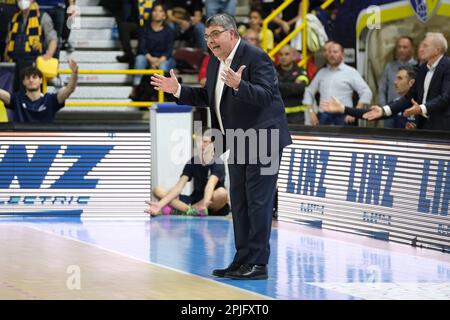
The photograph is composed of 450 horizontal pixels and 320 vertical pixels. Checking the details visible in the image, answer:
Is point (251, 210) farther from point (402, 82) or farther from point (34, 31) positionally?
point (34, 31)

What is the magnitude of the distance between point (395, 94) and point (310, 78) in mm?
2409

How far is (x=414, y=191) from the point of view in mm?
13258

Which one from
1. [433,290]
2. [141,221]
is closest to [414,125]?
[141,221]

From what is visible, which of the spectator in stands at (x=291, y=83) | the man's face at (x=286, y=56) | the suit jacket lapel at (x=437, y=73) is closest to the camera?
the suit jacket lapel at (x=437, y=73)

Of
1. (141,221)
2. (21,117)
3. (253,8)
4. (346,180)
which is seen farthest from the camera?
(253,8)

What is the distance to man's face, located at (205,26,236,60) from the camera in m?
10.4

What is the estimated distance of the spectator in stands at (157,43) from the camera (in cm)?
1931

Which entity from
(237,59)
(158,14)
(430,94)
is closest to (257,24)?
(158,14)

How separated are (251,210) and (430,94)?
4203mm

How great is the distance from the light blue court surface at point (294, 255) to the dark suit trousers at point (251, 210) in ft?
0.97

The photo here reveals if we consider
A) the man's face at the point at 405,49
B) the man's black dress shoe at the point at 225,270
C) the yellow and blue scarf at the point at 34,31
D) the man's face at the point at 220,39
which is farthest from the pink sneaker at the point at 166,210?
the man's face at the point at 220,39

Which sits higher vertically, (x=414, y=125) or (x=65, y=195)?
(x=414, y=125)

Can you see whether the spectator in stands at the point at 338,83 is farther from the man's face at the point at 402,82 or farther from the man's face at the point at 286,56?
the man's face at the point at 402,82
